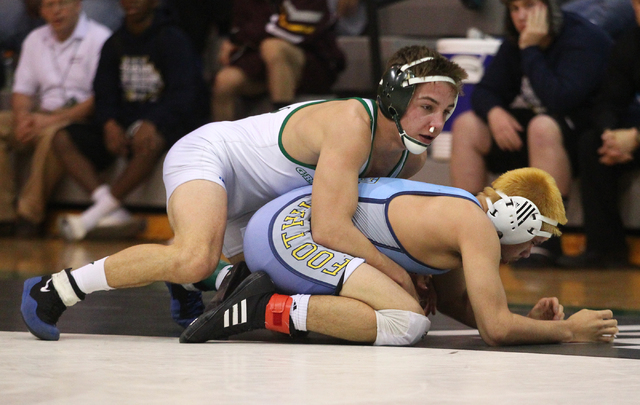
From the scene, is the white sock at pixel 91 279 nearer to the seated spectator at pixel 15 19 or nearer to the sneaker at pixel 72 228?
the sneaker at pixel 72 228

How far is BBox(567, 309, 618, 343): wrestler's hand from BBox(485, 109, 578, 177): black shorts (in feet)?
7.31

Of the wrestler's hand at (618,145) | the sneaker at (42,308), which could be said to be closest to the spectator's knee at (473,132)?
the wrestler's hand at (618,145)

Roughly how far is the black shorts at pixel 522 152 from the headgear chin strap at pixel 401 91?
2.19 metres

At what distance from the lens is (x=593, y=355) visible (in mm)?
2607

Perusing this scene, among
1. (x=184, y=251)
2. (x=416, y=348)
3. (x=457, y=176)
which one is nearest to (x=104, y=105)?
(x=457, y=176)

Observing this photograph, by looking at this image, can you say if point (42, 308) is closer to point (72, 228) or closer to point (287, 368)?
point (287, 368)

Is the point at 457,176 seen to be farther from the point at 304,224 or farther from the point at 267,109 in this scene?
the point at 304,224

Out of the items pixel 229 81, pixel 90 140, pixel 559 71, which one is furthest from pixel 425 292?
pixel 90 140

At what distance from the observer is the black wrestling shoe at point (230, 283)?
2.84 metres

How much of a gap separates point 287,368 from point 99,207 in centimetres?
393

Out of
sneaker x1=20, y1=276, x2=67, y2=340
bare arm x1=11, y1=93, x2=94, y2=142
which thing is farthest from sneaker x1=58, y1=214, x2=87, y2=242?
sneaker x1=20, y1=276, x2=67, y2=340

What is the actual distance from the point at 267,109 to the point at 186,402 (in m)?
4.32

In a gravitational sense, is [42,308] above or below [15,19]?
above

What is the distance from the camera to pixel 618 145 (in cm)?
477
